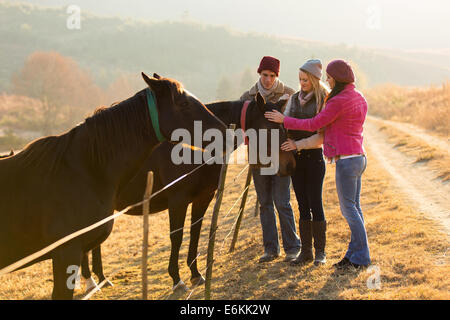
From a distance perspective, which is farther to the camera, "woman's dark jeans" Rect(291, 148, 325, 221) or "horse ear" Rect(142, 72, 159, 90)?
"woman's dark jeans" Rect(291, 148, 325, 221)

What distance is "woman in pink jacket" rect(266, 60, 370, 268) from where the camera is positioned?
14.4ft

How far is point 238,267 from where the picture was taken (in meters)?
5.75

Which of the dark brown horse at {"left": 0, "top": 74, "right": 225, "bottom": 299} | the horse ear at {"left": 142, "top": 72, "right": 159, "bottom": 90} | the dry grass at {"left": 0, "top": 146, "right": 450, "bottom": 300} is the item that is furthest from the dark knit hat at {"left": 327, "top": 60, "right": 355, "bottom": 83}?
the dry grass at {"left": 0, "top": 146, "right": 450, "bottom": 300}

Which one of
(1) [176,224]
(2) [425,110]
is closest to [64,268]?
(1) [176,224]

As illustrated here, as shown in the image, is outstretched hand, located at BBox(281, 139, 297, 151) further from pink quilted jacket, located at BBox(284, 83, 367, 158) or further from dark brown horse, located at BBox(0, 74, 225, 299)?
dark brown horse, located at BBox(0, 74, 225, 299)

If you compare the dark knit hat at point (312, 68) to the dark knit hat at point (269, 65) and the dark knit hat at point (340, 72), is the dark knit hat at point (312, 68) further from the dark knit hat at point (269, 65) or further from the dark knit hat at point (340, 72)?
the dark knit hat at point (269, 65)

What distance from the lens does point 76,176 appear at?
10.4 feet

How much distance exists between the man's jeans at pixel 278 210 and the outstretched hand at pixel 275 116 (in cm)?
107

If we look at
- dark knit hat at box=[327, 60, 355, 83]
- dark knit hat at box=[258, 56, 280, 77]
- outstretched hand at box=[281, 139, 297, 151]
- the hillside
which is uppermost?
the hillside

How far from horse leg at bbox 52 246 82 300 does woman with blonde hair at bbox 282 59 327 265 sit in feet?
8.69

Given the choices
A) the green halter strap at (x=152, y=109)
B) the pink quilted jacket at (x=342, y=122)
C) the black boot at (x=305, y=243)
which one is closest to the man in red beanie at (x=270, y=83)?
the pink quilted jacket at (x=342, y=122)

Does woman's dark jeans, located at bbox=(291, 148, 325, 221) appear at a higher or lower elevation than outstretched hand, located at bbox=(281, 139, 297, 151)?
lower

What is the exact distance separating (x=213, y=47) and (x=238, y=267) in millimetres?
118715

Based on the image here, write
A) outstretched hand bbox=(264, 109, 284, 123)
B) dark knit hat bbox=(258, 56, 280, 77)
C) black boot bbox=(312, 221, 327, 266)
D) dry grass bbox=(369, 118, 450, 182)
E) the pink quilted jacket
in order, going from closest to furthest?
the pink quilted jacket < outstretched hand bbox=(264, 109, 284, 123) < black boot bbox=(312, 221, 327, 266) < dark knit hat bbox=(258, 56, 280, 77) < dry grass bbox=(369, 118, 450, 182)
